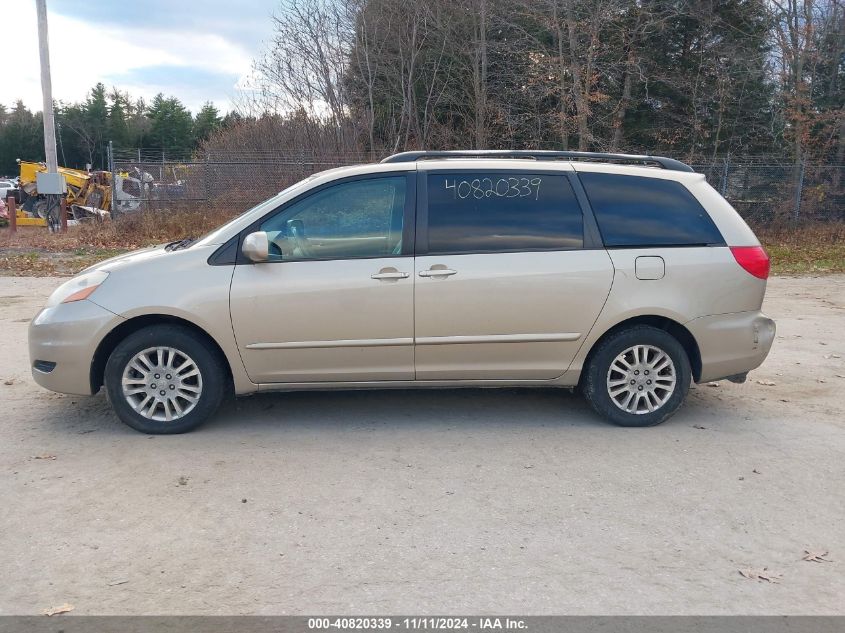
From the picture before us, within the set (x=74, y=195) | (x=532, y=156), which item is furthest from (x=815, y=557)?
(x=74, y=195)

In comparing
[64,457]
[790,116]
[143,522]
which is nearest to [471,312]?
[143,522]

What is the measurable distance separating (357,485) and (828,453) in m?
3.03

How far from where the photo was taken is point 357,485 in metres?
4.25

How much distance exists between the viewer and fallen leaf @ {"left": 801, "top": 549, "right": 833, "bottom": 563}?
11.2ft

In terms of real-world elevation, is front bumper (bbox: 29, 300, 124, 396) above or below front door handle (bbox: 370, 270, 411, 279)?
below

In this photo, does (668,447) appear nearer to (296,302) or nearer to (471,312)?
(471,312)

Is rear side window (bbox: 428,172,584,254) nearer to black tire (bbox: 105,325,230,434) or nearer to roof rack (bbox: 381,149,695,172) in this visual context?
roof rack (bbox: 381,149,695,172)

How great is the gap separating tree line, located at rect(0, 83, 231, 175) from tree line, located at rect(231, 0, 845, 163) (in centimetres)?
5029

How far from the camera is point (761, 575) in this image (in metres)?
3.31

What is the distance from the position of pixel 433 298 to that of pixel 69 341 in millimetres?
2447

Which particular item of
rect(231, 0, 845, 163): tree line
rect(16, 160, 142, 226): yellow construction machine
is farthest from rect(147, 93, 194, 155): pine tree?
rect(231, 0, 845, 163): tree line

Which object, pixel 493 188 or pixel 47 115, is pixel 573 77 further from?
pixel 493 188
